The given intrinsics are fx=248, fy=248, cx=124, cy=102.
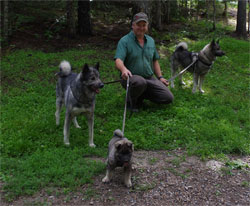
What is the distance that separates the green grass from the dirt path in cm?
21

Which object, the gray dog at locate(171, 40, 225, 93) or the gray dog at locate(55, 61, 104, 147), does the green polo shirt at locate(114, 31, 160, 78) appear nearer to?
the gray dog at locate(55, 61, 104, 147)

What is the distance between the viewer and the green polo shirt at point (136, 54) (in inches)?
206

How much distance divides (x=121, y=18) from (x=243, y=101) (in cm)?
817

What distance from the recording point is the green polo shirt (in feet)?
17.2

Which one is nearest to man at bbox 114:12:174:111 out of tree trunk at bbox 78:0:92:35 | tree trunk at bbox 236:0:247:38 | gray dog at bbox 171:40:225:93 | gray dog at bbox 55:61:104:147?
gray dog at bbox 55:61:104:147

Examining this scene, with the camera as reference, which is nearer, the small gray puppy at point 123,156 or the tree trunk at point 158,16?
the small gray puppy at point 123,156

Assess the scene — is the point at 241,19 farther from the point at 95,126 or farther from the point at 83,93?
the point at 83,93

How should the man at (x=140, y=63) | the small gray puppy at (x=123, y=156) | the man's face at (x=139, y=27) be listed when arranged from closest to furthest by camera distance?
the small gray puppy at (x=123, y=156) < the man's face at (x=139, y=27) < the man at (x=140, y=63)

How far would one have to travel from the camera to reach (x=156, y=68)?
5.76 meters

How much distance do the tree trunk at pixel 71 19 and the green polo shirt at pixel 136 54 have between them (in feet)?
19.1

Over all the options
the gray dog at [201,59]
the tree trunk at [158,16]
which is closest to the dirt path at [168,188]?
the gray dog at [201,59]

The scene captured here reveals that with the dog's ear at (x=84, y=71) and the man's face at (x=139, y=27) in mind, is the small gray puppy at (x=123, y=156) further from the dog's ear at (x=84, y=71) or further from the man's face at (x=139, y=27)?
the man's face at (x=139, y=27)

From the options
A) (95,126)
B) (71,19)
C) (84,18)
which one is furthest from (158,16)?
(95,126)

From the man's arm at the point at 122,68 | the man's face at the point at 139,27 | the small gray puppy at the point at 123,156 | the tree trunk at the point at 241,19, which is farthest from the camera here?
the tree trunk at the point at 241,19
